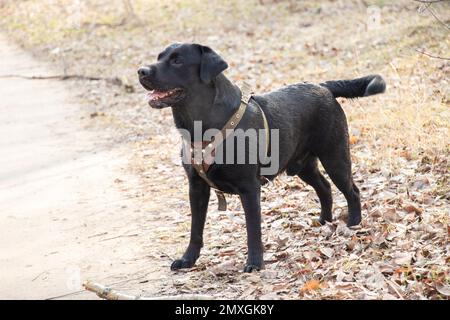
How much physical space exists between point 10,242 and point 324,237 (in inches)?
112

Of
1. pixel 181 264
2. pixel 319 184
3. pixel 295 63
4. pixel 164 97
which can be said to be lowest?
pixel 295 63

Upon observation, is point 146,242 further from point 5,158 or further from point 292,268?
point 5,158

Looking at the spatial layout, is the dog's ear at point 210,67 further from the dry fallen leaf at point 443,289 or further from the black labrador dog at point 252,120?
the dry fallen leaf at point 443,289

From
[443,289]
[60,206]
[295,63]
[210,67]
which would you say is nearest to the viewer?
[443,289]

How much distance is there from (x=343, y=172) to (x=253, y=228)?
1152 mm

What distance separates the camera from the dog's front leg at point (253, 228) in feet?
15.6

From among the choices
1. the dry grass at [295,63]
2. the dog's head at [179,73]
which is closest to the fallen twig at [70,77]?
the dry grass at [295,63]

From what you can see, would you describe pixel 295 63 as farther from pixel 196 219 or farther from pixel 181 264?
pixel 181 264

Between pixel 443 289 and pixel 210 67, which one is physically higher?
pixel 210 67

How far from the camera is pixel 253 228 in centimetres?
477

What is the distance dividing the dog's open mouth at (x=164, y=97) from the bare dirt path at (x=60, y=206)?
133 cm

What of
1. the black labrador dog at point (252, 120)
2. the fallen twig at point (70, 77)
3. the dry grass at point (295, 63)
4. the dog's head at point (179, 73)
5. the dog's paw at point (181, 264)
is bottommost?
the fallen twig at point (70, 77)

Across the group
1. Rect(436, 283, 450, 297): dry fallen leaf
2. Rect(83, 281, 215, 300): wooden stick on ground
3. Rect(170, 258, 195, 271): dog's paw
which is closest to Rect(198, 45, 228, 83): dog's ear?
Rect(170, 258, 195, 271): dog's paw

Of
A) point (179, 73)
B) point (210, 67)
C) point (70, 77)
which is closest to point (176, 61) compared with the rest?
point (179, 73)
